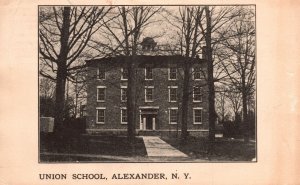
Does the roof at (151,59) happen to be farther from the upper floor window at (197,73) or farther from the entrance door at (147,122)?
the entrance door at (147,122)

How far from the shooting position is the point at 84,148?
529 cm

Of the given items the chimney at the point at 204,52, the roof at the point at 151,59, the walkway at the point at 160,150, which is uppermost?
the chimney at the point at 204,52

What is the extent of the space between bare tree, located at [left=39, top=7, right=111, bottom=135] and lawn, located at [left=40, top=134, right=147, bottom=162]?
0.85 feet

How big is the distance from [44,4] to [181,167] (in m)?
2.30

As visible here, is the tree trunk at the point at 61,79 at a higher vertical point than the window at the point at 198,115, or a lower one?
higher

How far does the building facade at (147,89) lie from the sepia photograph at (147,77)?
0.7 inches

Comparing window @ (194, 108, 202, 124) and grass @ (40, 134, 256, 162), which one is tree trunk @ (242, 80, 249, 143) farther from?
window @ (194, 108, 202, 124)

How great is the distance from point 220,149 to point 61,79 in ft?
6.93

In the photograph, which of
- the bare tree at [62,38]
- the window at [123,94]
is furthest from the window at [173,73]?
the bare tree at [62,38]

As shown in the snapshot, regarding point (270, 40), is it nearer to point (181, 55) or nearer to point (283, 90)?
point (283, 90)

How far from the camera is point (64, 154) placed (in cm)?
509

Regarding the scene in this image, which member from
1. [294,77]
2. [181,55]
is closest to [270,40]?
[294,77]

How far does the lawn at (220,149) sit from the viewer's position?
5090 millimetres

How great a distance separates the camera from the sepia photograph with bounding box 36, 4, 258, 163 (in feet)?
17.0
